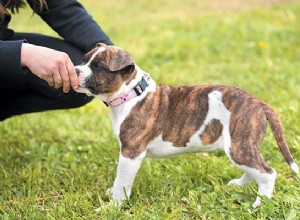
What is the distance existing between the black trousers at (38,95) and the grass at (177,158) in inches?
16.7

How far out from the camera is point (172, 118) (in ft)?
10.5

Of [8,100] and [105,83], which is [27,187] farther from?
[105,83]

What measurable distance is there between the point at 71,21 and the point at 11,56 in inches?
42.2

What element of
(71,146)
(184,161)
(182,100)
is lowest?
(71,146)

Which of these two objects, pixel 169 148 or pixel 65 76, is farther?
pixel 169 148

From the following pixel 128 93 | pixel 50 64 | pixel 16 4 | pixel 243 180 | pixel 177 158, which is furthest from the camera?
pixel 177 158

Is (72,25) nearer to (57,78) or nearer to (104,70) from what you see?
(104,70)

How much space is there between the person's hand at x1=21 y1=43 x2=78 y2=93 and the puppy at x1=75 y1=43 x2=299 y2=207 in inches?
4.8

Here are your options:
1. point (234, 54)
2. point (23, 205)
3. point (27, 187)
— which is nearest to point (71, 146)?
point (27, 187)

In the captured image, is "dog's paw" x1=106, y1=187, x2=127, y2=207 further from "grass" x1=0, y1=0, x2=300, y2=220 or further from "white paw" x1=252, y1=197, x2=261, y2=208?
"white paw" x1=252, y1=197, x2=261, y2=208

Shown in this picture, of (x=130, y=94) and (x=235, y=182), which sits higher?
(x=130, y=94)

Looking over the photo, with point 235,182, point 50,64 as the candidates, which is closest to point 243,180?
point 235,182

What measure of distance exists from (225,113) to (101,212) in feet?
2.99

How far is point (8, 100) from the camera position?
391 centimetres
